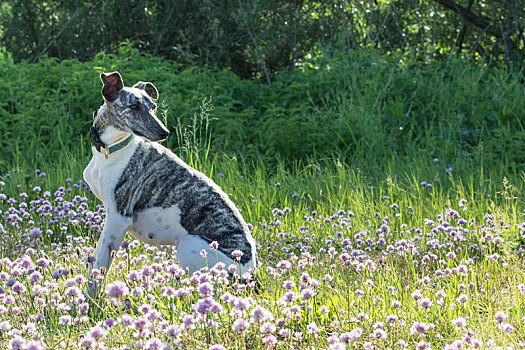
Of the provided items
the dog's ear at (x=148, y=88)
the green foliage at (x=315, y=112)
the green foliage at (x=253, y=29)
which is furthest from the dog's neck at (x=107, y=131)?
the green foliage at (x=253, y=29)

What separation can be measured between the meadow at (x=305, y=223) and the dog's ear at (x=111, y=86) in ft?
3.25

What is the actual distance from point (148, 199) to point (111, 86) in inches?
29.0

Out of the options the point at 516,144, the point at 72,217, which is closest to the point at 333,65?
the point at 516,144

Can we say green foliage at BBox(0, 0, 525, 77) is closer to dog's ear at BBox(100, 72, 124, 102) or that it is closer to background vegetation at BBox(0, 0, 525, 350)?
background vegetation at BBox(0, 0, 525, 350)

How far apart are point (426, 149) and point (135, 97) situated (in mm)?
4655

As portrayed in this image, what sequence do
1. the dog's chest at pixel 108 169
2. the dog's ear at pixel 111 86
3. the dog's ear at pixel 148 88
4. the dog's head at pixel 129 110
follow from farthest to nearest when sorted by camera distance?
the dog's ear at pixel 148 88 < the dog's chest at pixel 108 169 < the dog's ear at pixel 111 86 < the dog's head at pixel 129 110

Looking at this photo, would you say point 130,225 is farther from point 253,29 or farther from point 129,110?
point 253,29

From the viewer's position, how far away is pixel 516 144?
7.43 meters

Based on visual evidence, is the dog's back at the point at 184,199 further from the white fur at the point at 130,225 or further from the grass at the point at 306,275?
the grass at the point at 306,275

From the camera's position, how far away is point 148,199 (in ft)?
12.7

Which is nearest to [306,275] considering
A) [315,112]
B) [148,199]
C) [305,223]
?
→ [148,199]

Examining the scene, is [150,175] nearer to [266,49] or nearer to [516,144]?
[516,144]

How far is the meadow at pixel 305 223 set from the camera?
2844mm

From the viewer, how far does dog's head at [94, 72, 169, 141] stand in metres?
3.63
